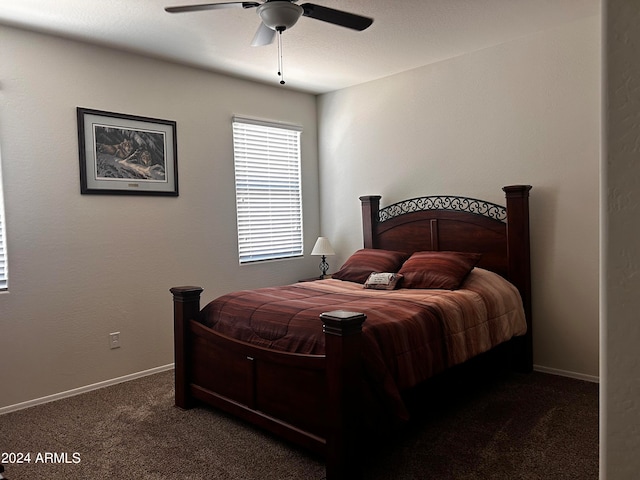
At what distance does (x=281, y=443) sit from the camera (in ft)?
8.81

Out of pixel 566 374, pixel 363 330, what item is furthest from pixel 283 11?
pixel 566 374

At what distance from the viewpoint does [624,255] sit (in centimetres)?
82

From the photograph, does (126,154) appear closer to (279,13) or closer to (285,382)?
(279,13)

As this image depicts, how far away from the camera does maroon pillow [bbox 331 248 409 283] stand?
4121 mm

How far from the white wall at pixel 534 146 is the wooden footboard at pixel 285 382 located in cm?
218

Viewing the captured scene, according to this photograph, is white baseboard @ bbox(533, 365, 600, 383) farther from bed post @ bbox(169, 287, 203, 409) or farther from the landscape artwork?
the landscape artwork

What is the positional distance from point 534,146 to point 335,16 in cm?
198

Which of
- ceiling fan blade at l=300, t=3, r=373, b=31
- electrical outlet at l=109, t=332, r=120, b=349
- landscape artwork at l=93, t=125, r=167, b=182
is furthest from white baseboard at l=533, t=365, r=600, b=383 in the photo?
landscape artwork at l=93, t=125, r=167, b=182

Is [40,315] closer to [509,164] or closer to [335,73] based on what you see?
[335,73]

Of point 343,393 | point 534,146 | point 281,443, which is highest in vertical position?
point 534,146

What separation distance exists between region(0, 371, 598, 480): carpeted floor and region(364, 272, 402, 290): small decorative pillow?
934mm

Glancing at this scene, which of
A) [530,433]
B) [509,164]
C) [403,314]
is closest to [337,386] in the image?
[403,314]

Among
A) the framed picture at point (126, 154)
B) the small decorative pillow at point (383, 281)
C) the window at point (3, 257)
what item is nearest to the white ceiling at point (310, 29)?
the framed picture at point (126, 154)

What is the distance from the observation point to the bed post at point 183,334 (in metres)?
3.22
